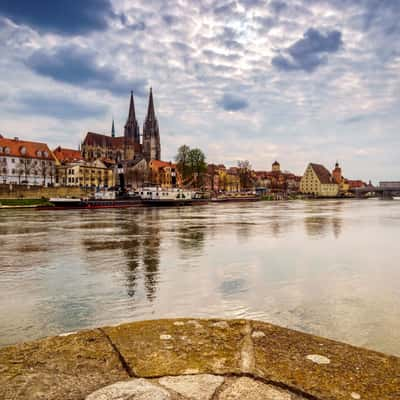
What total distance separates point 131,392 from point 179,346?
0.98m

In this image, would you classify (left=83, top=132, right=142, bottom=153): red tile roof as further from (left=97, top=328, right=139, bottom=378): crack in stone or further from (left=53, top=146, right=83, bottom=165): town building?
(left=97, top=328, right=139, bottom=378): crack in stone

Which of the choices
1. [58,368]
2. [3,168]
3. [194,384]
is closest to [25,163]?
[3,168]

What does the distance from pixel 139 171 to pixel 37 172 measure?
35420 millimetres

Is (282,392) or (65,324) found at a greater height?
(282,392)

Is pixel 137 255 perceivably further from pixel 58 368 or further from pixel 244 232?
pixel 58 368

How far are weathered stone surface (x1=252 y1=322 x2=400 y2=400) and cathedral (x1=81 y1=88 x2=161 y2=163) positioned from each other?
15754 cm

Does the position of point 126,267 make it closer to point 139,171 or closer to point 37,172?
point 37,172

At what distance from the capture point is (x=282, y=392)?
2691mm

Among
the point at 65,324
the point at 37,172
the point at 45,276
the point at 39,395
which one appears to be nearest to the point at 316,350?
the point at 39,395

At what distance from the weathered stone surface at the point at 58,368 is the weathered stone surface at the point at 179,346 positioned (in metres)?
0.19

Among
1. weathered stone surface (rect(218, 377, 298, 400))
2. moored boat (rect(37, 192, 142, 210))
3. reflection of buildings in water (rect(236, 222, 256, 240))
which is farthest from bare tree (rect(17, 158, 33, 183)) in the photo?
weathered stone surface (rect(218, 377, 298, 400))

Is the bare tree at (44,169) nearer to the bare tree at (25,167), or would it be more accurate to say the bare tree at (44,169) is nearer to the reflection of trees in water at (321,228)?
the bare tree at (25,167)

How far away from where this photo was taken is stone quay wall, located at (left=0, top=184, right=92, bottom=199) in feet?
246

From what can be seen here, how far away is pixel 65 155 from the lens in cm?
12319
